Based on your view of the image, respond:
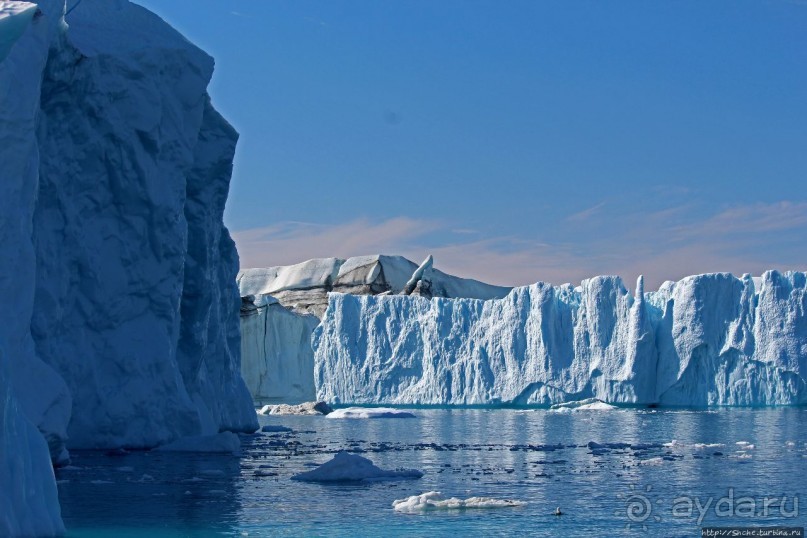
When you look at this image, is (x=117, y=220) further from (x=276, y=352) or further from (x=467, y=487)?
(x=276, y=352)

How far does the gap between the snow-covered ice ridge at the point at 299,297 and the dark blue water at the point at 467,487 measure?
17261 mm

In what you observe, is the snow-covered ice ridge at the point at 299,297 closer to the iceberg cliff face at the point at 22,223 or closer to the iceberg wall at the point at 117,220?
the iceberg wall at the point at 117,220

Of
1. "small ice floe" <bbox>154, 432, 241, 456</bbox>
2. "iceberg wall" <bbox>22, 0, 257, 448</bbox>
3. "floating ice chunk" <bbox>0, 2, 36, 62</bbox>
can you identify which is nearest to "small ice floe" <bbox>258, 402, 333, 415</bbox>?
"iceberg wall" <bbox>22, 0, 257, 448</bbox>

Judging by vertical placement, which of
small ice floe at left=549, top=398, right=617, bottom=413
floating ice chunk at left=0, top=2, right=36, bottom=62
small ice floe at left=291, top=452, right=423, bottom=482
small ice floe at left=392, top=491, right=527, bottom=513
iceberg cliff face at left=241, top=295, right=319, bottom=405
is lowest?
small ice floe at left=392, top=491, right=527, bottom=513

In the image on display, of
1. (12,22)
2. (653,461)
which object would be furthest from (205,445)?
(12,22)

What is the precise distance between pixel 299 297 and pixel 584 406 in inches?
641

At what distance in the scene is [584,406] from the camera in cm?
3148

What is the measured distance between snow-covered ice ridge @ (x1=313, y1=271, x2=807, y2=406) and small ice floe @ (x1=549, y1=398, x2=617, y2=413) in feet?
0.66

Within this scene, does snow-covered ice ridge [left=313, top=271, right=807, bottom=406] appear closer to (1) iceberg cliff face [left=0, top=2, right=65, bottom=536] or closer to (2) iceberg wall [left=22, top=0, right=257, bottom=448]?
(2) iceberg wall [left=22, top=0, right=257, bottom=448]

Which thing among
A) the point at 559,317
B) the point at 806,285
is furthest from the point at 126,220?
the point at 806,285

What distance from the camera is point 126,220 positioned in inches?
630

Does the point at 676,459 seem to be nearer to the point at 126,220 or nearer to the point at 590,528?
the point at 590,528

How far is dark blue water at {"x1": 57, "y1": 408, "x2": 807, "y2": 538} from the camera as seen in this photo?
8.37 metres

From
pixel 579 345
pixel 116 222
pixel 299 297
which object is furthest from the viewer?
pixel 299 297
